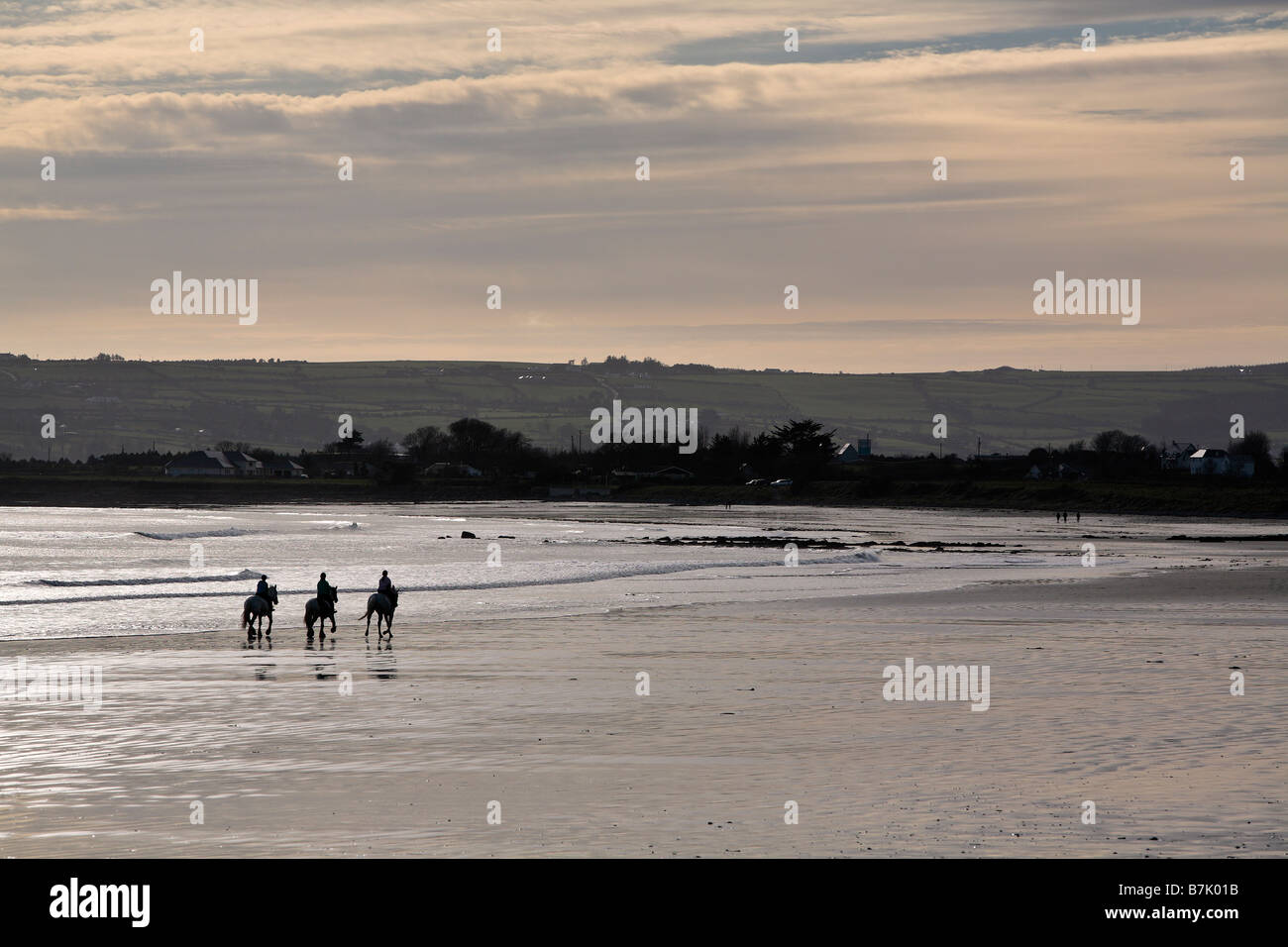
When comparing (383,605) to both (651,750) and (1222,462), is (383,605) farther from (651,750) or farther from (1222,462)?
(1222,462)

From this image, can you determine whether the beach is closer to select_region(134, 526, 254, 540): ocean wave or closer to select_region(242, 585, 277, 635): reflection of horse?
Result: select_region(242, 585, 277, 635): reflection of horse

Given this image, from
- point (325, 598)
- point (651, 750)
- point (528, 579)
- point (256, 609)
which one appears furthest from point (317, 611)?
point (528, 579)

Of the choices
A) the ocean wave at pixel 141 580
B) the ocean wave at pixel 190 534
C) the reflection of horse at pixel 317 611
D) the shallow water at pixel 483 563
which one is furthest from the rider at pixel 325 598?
the ocean wave at pixel 190 534

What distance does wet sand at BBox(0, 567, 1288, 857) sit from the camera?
39.9ft


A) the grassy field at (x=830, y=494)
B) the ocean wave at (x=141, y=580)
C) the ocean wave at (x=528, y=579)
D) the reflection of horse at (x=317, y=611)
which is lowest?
the ocean wave at (x=528, y=579)

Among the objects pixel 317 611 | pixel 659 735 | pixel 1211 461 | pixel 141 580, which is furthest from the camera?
pixel 1211 461

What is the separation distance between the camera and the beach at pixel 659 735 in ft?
40.2

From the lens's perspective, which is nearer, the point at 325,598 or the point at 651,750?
the point at 651,750

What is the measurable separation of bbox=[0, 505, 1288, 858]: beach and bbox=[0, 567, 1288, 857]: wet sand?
6cm

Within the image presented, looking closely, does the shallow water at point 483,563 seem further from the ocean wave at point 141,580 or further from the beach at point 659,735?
the beach at point 659,735

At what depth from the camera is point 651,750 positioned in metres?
16.3

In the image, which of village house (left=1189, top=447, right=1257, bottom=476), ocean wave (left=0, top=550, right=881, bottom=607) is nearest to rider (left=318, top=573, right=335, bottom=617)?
ocean wave (left=0, top=550, right=881, bottom=607)

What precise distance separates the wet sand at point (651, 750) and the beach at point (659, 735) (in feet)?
0.18

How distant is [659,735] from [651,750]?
1.04 meters
